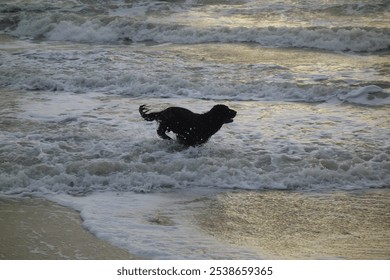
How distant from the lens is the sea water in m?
6.16

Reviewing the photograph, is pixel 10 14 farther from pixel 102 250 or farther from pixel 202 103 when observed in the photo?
pixel 102 250

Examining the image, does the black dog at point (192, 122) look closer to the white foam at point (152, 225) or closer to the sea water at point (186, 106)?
the sea water at point (186, 106)

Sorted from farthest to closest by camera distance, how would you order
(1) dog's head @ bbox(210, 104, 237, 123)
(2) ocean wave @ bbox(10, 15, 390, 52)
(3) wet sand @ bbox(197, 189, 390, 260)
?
(2) ocean wave @ bbox(10, 15, 390, 52) < (1) dog's head @ bbox(210, 104, 237, 123) < (3) wet sand @ bbox(197, 189, 390, 260)

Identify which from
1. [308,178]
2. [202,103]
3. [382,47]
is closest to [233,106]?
[202,103]

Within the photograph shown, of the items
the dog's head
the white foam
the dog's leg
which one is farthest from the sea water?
the dog's head

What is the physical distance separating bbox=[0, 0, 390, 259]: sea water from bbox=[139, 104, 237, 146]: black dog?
163mm

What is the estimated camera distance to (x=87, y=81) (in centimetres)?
1154

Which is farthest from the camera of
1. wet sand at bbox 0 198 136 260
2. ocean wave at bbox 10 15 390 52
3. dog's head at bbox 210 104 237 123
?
ocean wave at bbox 10 15 390 52

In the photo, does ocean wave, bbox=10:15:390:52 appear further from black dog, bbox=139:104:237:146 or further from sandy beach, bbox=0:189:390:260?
sandy beach, bbox=0:189:390:260

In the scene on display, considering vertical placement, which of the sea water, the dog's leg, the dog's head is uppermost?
the dog's head

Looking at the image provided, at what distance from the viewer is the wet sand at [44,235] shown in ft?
15.7

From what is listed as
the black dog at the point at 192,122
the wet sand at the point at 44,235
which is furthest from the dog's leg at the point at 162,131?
the wet sand at the point at 44,235

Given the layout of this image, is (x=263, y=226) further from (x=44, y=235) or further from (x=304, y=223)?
(x=44, y=235)

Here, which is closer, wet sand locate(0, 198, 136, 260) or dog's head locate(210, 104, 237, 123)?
wet sand locate(0, 198, 136, 260)
